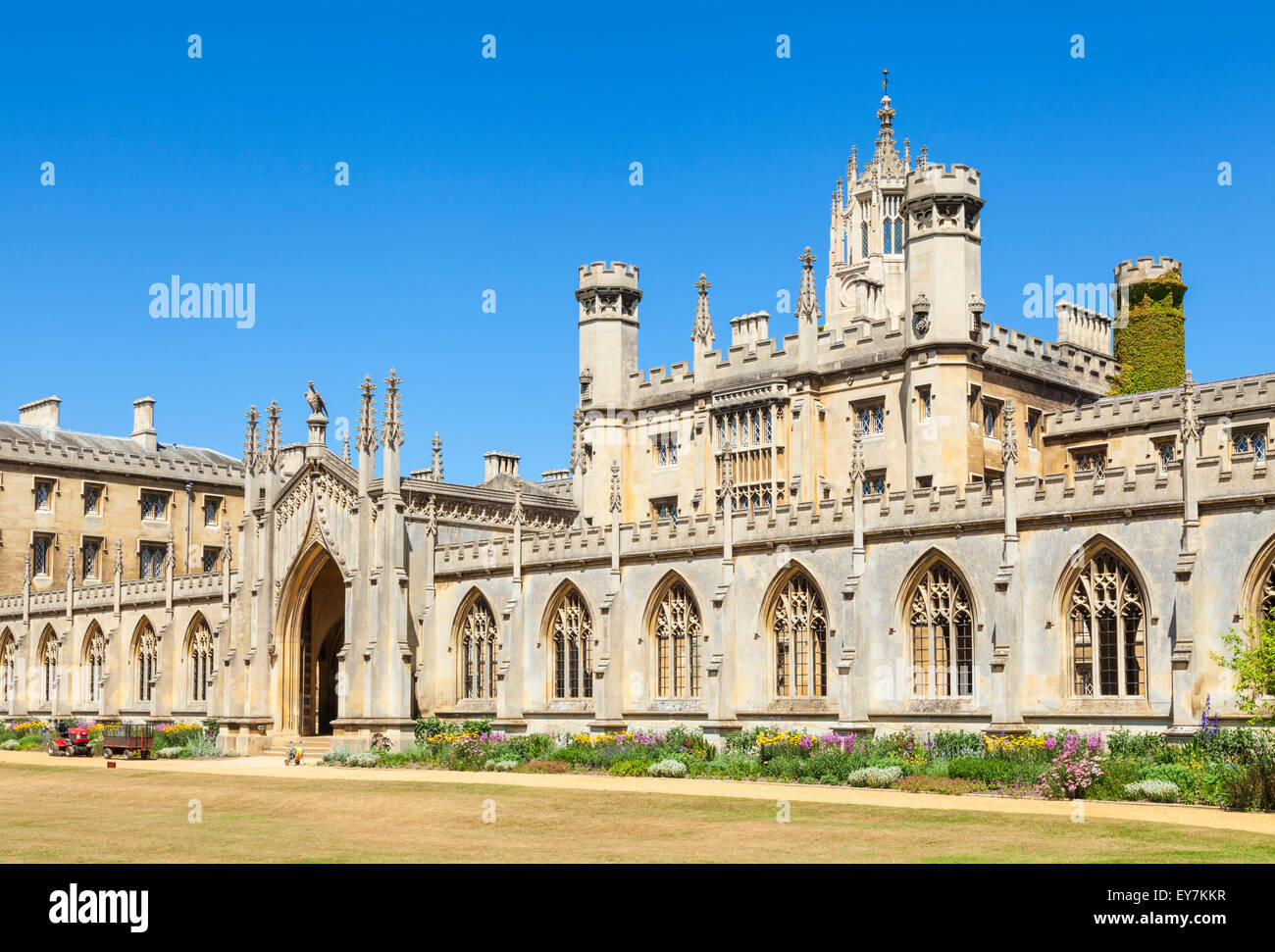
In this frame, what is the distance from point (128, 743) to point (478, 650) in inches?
398

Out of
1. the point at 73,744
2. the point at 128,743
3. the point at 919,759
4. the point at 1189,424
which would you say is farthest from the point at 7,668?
the point at 1189,424

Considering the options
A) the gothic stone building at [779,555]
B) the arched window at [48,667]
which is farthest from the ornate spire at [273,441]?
the arched window at [48,667]

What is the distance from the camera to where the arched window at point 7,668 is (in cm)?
6262

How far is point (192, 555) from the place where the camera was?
68312 mm

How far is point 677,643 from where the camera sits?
39250mm

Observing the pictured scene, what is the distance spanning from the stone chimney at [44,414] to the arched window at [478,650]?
3448 cm

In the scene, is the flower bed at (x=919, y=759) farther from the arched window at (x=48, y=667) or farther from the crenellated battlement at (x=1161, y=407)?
the arched window at (x=48, y=667)

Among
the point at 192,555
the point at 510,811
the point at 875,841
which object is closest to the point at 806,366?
the point at 510,811

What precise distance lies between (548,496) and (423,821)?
28968mm

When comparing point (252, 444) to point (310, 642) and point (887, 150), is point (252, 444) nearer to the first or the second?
point (310, 642)

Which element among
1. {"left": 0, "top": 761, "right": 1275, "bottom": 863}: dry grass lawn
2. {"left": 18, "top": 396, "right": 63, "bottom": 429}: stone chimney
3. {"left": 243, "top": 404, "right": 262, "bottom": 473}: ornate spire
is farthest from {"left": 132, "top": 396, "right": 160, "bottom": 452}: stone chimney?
{"left": 0, "top": 761, "right": 1275, "bottom": 863}: dry grass lawn

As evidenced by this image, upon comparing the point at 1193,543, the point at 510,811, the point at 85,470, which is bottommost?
the point at 510,811
